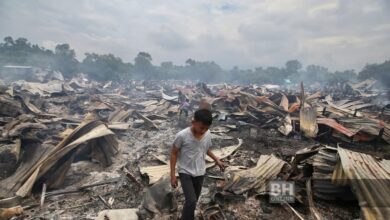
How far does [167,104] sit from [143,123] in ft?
12.8

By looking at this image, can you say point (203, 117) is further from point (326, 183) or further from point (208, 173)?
point (208, 173)

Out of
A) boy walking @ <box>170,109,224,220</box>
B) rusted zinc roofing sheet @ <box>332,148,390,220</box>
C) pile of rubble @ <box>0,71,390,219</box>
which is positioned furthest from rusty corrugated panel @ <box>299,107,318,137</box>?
boy walking @ <box>170,109,224,220</box>

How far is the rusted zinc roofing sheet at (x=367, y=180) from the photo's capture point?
2.61 m

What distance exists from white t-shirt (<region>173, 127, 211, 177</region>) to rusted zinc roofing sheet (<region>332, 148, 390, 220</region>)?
1828mm

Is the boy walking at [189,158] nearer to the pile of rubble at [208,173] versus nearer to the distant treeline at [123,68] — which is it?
the pile of rubble at [208,173]

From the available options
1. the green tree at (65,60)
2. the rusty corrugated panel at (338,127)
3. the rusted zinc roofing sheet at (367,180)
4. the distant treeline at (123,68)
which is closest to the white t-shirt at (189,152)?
the rusted zinc roofing sheet at (367,180)

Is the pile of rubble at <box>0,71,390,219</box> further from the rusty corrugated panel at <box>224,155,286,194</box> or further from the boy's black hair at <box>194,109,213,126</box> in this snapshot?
the boy's black hair at <box>194,109,213,126</box>

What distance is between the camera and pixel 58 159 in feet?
15.0

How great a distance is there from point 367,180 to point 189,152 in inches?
89.5

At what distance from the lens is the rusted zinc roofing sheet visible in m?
2.61

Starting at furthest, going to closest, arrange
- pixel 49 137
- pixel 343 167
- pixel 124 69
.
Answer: pixel 124 69 → pixel 49 137 → pixel 343 167

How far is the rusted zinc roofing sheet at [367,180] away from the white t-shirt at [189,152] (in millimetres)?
1828

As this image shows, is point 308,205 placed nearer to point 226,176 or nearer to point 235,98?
point 226,176

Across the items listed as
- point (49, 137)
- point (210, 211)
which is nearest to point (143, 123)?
point (49, 137)
